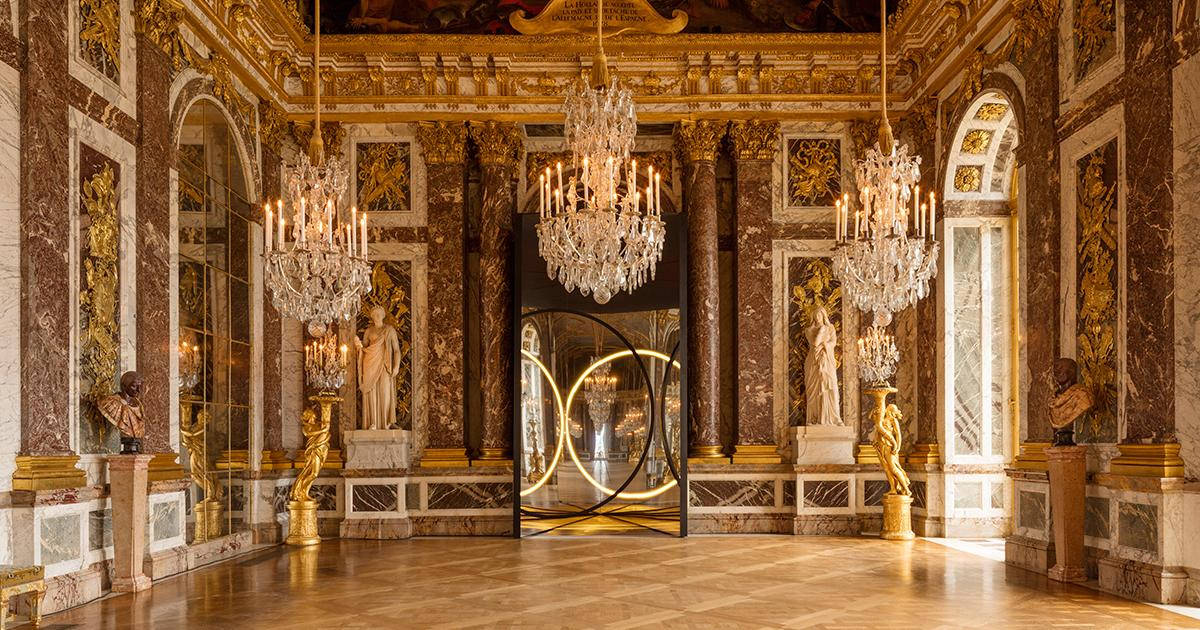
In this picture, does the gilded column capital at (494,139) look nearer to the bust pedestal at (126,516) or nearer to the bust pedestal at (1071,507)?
the bust pedestal at (126,516)

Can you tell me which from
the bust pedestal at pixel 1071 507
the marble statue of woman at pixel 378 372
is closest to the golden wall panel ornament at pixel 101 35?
the marble statue of woman at pixel 378 372

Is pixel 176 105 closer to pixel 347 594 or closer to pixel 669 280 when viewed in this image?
pixel 347 594

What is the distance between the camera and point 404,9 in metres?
14.6

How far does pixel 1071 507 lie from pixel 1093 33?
13.8 ft

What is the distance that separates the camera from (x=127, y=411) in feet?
29.7

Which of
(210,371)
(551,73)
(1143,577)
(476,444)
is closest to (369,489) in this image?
(476,444)

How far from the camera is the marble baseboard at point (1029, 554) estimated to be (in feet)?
32.1

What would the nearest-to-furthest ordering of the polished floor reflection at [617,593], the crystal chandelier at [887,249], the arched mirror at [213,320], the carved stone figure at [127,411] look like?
the polished floor reflection at [617,593]
the crystal chandelier at [887,249]
the carved stone figure at [127,411]
the arched mirror at [213,320]

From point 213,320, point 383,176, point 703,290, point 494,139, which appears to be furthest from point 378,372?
point 703,290

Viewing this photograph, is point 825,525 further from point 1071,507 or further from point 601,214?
point 601,214

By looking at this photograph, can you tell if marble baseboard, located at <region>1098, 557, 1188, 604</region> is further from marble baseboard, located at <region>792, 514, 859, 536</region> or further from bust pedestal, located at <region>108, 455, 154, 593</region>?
bust pedestal, located at <region>108, 455, 154, 593</region>

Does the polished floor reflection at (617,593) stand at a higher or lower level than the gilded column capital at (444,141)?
lower

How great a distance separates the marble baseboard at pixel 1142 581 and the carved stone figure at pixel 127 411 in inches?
328

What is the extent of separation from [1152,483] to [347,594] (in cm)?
654
